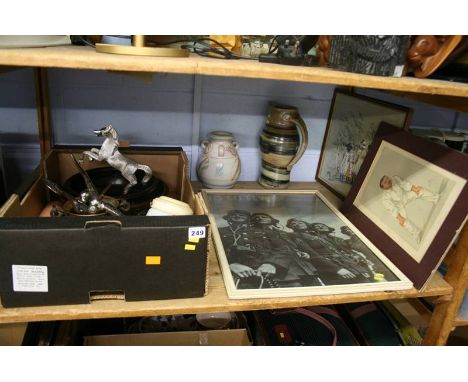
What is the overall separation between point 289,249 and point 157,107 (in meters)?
0.61

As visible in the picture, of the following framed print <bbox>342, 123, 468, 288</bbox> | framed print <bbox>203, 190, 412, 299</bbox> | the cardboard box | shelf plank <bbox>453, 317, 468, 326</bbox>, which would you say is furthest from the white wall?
shelf plank <bbox>453, 317, 468, 326</bbox>

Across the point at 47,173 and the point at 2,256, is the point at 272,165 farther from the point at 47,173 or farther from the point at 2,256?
the point at 2,256

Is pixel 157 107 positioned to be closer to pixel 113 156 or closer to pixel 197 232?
pixel 113 156

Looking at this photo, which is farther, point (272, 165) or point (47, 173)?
point (272, 165)

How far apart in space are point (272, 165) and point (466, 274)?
0.61m

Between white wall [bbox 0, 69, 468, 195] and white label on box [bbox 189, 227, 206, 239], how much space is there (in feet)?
1.95

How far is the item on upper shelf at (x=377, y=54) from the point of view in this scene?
0.72 m

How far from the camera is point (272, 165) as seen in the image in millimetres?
1229

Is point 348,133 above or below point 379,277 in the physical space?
above

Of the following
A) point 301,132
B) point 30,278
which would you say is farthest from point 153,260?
point 301,132

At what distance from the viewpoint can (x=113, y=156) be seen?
92 cm

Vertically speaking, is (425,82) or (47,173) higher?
(425,82)
